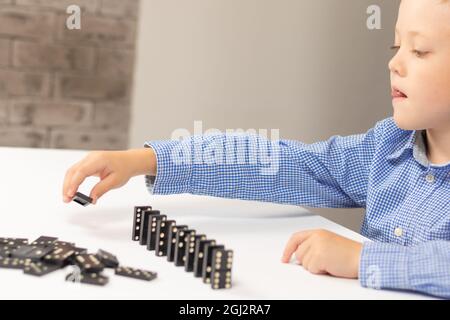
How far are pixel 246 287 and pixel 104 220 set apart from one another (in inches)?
12.9

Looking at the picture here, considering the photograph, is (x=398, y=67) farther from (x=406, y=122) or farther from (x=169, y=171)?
(x=169, y=171)

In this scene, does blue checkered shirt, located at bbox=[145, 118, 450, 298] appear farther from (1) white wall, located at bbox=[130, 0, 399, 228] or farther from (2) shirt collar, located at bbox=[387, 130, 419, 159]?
(1) white wall, located at bbox=[130, 0, 399, 228]

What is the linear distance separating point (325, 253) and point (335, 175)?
1.43 feet

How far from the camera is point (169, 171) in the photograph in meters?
1.12

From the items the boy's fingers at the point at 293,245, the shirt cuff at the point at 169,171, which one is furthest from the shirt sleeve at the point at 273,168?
the boy's fingers at the point at 293,245

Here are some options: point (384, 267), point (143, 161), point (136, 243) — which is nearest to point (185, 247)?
point (136, 243)

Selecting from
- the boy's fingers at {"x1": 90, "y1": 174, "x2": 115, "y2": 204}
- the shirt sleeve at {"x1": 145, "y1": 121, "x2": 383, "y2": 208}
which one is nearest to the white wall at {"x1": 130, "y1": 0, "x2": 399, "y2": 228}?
the shirt sleeve at {"x1": 145, "y1": 121, "x2": 383, "y2": 208}

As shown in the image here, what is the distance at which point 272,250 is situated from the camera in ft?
2.88

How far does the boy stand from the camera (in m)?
0.79

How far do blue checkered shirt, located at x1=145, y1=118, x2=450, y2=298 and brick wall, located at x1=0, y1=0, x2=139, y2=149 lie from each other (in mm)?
1217

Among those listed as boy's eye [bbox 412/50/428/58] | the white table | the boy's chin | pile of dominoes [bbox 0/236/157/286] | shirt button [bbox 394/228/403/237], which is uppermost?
boy's eye [bbox 412/50/428/58]

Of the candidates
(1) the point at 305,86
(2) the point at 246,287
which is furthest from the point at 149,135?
(2) the point at 246,287

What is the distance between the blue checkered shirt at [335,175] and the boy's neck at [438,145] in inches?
0.6
